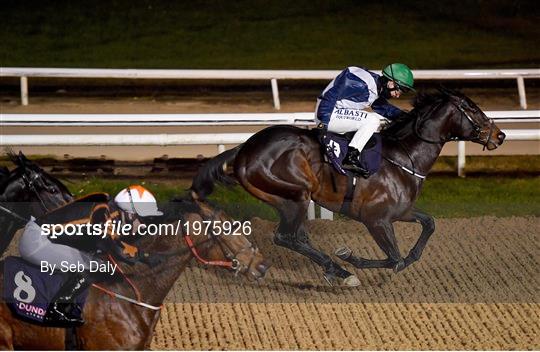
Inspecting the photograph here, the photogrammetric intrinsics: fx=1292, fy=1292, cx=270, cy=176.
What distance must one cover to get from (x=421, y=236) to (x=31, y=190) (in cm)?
256

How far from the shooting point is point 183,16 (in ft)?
63.0

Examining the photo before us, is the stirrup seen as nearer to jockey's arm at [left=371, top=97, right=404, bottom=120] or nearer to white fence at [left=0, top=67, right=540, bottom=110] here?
jockey's arm at [left=371, top=97, right=404, bottom=120]

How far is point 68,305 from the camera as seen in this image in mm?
6008

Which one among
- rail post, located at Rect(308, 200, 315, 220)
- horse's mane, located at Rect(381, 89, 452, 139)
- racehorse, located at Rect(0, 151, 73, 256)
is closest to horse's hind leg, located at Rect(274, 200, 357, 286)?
horse's mane, located at Rect(381, 89, 452, 139)

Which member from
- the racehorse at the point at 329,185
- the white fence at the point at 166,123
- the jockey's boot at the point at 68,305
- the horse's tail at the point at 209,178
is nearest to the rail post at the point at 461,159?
the white fence at the point at 166,123

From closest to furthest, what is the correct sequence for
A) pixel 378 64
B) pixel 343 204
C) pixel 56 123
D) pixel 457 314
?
pixel 457 314 < pixel 343 204 < pixel 56 123 < pixel 378 64

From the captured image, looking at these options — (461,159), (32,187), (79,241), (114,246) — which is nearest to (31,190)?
(32,187)

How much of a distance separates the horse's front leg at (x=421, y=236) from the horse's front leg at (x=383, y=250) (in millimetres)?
67

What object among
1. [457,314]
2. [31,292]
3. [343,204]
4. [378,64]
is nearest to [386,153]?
[343,204]

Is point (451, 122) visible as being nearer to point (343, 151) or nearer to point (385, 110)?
point (385, 110)

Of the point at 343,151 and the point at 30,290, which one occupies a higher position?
the point at 30,290

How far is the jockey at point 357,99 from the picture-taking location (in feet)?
27.2

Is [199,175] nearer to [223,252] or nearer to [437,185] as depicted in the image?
[223,252]

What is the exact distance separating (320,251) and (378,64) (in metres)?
7.91
